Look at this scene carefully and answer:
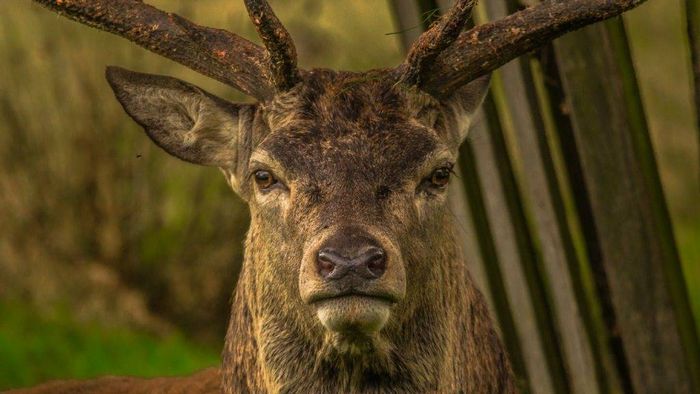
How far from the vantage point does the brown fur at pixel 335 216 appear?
16.8 feet

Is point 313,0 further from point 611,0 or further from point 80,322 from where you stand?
point 611,0

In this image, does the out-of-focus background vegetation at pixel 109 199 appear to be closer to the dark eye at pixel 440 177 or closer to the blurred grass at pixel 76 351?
the blurred grass at pixel 76 351

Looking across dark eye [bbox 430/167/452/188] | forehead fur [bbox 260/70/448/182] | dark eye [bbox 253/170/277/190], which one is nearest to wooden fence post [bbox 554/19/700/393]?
forehead fur [bbox 260/70/448/182]

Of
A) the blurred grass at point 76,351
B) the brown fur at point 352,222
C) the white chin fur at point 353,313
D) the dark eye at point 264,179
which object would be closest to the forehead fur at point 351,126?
the brown fur at point 352,222

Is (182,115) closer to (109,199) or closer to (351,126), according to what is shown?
(351,126)

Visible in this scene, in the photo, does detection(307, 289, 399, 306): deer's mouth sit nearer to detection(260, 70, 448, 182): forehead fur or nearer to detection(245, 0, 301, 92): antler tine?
detection(260, 70, 448, 182): forehead fur

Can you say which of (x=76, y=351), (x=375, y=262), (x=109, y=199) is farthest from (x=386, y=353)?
(x=109, y=199)

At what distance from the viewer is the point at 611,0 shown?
17.9ft

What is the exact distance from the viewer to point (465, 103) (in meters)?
5.95

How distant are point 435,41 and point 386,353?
4.14ft

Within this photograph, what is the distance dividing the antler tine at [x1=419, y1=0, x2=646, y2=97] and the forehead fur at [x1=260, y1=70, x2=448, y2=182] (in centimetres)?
15

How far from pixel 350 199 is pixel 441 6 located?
2.40m

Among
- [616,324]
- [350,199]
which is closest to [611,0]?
[350,199]

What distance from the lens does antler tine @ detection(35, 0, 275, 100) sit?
18.2ft
